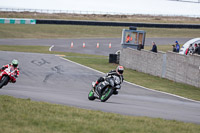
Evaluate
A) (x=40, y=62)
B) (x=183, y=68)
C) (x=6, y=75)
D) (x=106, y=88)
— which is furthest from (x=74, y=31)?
(x=106, y=88)

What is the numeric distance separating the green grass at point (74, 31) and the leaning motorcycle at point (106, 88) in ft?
147

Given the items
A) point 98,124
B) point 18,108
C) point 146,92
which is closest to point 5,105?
point 18,108

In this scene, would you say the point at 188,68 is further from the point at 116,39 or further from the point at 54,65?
the point at 116,39

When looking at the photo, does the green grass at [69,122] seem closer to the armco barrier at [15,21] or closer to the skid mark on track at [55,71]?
the skid mark on track at [55,71]

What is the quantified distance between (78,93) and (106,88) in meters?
2.84

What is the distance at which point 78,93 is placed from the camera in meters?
16.1

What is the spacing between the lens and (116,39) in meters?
58.7

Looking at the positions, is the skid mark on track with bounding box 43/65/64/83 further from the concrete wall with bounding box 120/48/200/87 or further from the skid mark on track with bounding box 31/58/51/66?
the concrete wall with bounding box 120/48/200/87

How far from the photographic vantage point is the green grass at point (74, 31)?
59025 mm

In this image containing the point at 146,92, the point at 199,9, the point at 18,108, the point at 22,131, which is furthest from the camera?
the point at 199,9

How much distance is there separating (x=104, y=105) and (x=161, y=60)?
13.0 meters

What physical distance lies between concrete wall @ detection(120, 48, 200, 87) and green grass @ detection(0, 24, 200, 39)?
30.2 m

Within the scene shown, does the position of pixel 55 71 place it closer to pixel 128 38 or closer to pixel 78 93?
pixel 78 93

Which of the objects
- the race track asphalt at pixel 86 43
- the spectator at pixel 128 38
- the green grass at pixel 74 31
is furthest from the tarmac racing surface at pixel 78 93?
the green grass at pixel 74 31
